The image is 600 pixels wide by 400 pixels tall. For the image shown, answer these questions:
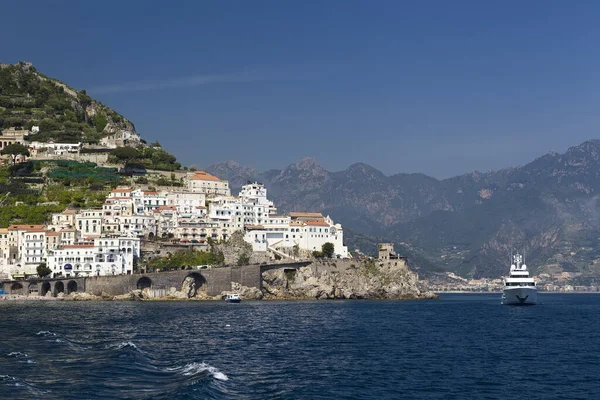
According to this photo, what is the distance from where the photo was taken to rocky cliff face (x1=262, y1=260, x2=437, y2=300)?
132 meters

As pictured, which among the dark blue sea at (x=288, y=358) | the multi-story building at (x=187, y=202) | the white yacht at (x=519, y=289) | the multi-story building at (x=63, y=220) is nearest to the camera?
the dark blue sea at (x=288, y=358)

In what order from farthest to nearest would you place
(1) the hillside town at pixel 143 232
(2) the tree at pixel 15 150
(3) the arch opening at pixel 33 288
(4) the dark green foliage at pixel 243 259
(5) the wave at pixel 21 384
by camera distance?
(2) the tree at pixel 15 150, (4) the dark green foliage at pixel 243 259, (1) the hillside town at pixel 143 232, (3) the arch opening at pixel 33 288, (5) the wave at pixel 21 384

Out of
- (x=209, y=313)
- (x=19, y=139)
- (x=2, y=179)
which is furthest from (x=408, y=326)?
(x=19, y=139)

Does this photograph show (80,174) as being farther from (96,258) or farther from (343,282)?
(343,282)

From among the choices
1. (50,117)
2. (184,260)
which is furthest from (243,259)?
(50,117)

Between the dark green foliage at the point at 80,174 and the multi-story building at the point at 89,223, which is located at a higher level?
the dark green foliage at the point at 80,174

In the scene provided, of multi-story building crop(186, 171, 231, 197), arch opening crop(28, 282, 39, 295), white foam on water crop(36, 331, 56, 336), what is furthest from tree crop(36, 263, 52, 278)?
white foam on water crop(36, 331, 56, 336)

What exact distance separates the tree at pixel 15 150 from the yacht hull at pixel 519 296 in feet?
309

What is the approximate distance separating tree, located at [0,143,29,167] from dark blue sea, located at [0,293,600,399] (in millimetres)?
84956

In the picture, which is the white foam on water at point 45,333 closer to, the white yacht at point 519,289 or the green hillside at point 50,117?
the white yacht at point 519,289

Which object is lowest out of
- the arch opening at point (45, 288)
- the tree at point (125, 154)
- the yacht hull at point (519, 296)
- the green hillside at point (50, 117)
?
the yacht hull at point (519, 296)

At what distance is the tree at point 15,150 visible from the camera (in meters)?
162

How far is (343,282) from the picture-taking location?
453 ft

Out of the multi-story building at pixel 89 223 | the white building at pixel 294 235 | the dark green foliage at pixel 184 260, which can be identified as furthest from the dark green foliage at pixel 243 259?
the multi-story building at pixel 89 223
